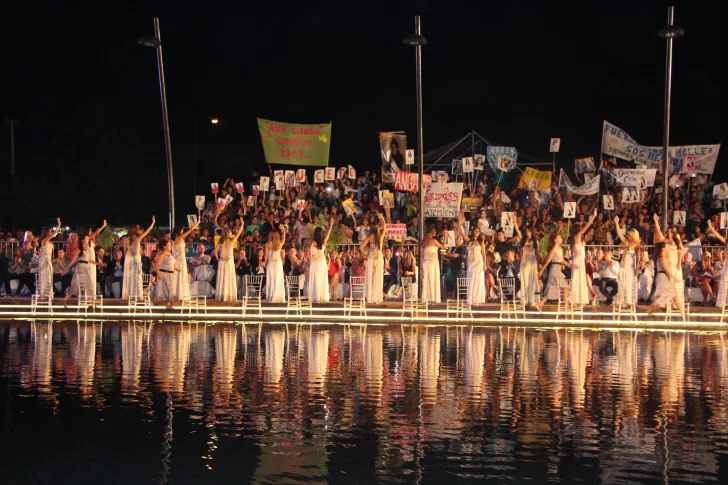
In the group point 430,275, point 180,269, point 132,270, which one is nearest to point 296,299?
point 180,269

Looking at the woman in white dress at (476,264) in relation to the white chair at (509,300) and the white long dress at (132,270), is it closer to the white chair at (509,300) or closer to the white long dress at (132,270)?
the white chair at (509,300)

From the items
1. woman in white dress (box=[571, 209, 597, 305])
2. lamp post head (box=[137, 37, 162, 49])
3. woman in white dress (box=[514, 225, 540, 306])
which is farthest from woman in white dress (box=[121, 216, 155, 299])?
woman in white dress (box=[571, 209, 597, 305])

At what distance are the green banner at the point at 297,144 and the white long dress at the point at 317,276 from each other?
7.21 m

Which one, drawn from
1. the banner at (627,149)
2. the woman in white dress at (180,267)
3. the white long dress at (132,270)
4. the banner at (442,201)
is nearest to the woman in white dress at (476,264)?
the banner at (442,201)

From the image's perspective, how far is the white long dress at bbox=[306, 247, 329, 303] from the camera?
2648 cm

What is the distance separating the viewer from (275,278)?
26328 mm

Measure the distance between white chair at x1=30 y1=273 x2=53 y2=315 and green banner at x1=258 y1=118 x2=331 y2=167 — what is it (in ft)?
31.0

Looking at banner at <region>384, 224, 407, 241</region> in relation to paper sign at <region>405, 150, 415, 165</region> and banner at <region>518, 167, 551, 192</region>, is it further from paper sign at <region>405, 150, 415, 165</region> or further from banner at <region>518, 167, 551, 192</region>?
banner at <region>518, 167, 551, 192</region>

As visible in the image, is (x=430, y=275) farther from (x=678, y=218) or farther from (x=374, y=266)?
(x=678, y=218)

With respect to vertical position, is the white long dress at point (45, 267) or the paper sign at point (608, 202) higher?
the paper sign at point (608, 202)

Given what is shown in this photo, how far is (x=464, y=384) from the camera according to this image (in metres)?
13.6

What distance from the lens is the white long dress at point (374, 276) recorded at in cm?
2588

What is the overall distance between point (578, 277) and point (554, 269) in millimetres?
708

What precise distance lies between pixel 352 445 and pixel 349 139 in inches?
1619
